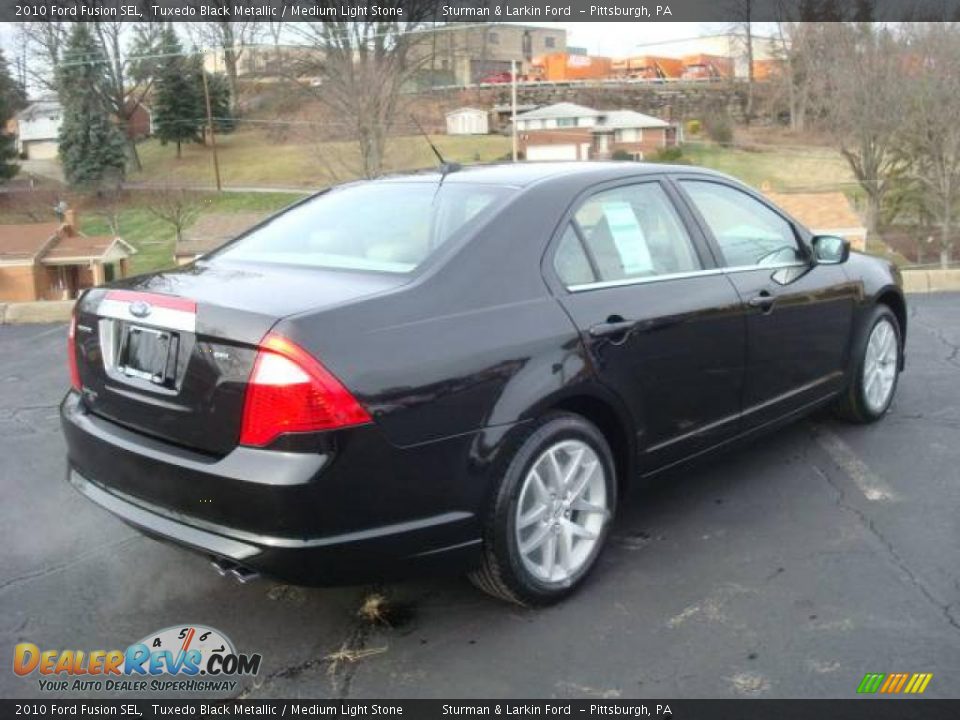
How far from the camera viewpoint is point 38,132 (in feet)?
258

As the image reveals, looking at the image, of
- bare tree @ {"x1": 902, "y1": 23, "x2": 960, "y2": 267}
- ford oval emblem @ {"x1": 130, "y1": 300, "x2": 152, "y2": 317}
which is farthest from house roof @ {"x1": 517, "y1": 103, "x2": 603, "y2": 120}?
ford oval emblem @ {"x1": 130, "y1": 300, "x2": 152, "y2": 317}

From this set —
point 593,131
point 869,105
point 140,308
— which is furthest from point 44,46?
point 140,308

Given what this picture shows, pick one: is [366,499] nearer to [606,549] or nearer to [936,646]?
[606,549]

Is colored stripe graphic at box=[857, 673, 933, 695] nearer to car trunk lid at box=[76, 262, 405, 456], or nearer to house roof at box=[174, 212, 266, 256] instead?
car trunk lid at box=[76, 262, 405, 456]

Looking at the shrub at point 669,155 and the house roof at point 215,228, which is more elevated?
the shrub at point 669,155

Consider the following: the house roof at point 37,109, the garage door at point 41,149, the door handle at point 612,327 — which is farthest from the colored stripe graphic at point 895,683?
the garage door at point 41,149

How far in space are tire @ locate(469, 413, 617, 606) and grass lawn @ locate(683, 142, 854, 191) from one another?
4304 centimetres

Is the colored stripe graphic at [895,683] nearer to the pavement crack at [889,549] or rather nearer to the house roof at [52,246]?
the pavement crack at [889,549]

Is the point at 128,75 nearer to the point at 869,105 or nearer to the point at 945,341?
the point at 869,105

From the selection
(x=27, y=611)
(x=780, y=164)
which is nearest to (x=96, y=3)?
(x=780, y=164)

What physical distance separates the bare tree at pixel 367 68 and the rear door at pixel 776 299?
3439 cm

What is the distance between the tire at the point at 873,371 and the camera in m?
4.93

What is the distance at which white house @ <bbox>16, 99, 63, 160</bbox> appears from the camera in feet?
250

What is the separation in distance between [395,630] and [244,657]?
50 centimetres
